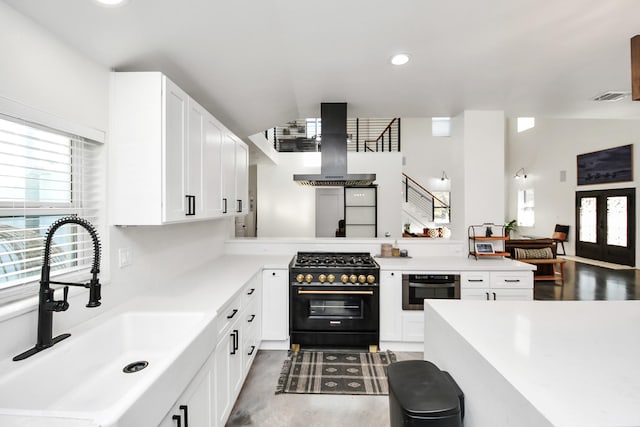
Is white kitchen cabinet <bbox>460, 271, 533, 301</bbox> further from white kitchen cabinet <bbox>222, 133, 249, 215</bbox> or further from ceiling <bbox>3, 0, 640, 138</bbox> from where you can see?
white kitchen cabinet <bbox>222, 133, 249, 215</bbox>

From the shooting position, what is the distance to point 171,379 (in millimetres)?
1153

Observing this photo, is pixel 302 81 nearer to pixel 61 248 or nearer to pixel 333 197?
pixel 61 248

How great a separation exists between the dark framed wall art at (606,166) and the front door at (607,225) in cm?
31

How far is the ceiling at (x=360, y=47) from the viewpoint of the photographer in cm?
170

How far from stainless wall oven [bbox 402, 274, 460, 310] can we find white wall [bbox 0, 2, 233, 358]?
2.14 metres

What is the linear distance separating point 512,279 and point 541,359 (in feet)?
7.78

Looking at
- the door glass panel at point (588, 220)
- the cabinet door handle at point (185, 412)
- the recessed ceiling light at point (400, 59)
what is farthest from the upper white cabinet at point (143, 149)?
the door glass panel at point (588, 220)

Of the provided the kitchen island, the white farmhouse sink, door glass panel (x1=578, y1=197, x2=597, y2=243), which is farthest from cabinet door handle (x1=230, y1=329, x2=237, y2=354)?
door glass panel (x1=578, y1=197, x2=597, y2=243)

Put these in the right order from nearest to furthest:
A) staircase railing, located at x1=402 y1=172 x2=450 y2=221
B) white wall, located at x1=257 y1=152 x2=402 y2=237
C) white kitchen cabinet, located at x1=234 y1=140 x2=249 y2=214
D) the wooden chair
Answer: white kitchen cabinet, located at x1=234 y1=140 x2=249 y2=214 → white wall, located at x1=257 y1=152 x2=402 y2=237 → the wooden chair → staircase railing, located at x1=402 y1=172 x2=450 y2=221

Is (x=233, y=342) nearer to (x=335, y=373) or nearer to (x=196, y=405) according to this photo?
(x=196, y=405)

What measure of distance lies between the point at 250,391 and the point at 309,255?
1.59 metres

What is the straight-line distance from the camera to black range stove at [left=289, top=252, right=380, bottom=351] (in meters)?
3.07

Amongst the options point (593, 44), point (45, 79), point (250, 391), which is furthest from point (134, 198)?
point (593, 44)

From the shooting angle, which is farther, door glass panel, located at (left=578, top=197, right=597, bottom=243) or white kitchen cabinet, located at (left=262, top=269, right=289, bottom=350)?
door glass panel, located at (left=578, top=197, right=597, bottom=243)
